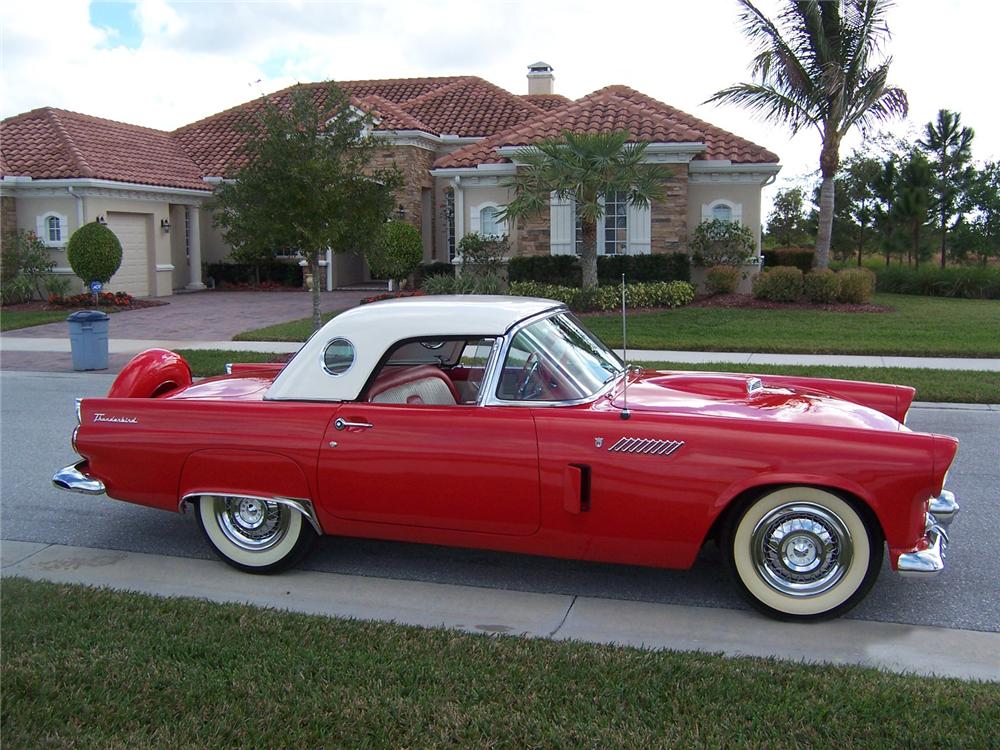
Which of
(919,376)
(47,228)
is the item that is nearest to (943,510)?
(919,376)

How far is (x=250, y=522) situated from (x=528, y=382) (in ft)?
5.65

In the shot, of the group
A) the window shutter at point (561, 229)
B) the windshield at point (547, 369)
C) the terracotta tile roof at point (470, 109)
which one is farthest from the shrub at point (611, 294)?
the windshield at point (547, 369)

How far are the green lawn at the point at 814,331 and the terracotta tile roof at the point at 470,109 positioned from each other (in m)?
10.6

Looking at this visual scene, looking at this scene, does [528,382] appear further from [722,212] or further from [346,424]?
[722,212]

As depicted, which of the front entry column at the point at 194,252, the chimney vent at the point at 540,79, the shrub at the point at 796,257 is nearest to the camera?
the shrub at the point at 796,257

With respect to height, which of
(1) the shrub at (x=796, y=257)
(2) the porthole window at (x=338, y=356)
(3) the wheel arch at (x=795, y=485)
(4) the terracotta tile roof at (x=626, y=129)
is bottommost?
(3) the wheel arch at (x=795, y=485)

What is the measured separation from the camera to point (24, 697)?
3477 mm

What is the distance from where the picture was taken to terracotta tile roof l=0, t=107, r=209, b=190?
2332 cm

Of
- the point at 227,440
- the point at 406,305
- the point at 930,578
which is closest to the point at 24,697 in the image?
the point at 227,440

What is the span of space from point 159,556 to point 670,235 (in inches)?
677

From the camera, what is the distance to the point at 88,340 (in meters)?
13.5

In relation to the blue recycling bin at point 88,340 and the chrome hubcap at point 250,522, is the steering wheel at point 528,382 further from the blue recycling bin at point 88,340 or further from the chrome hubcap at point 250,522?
the blue recycling bin at point 88,340

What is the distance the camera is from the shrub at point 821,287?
62.8ft

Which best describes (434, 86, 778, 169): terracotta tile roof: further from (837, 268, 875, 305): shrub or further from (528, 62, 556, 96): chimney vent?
(528, 62, 556, 96): chimney vent
